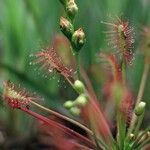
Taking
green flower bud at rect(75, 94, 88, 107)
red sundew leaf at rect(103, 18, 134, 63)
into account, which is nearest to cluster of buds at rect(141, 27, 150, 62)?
red sundew leaf at rect(103, 18, 134, 63)

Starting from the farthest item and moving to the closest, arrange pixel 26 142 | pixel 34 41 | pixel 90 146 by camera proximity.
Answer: pixel 34 41, pixel 26 142, pixel 90 146

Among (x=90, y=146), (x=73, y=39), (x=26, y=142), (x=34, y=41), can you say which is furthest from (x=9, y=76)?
(x=73, y=39)

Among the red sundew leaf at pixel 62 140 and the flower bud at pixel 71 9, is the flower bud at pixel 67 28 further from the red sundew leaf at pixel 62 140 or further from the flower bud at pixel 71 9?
the red sundew leaf at pixel 62 140

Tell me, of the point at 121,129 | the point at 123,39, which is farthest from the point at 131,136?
the point at 123,39

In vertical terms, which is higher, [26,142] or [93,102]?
[26,142]

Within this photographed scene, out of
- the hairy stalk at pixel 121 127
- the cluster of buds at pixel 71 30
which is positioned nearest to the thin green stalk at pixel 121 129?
the hairy stalk at pixel 121 127

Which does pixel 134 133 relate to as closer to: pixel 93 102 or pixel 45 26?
pixel 93 102
